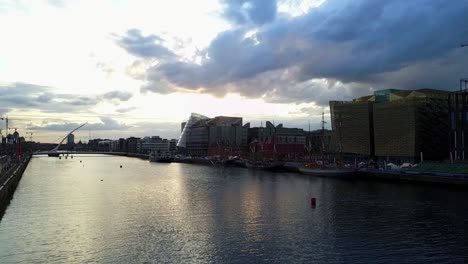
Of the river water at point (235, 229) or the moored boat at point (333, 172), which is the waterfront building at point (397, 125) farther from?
the river water at point (235, 229)

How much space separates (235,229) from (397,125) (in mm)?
71557

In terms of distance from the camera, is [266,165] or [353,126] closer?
[353,126]

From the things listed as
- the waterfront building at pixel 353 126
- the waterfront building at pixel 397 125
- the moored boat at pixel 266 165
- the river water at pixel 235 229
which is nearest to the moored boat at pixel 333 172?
the waterfront building at pixel 397 125

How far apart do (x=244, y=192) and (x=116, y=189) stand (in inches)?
647

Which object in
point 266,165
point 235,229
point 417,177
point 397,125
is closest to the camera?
point 235,229

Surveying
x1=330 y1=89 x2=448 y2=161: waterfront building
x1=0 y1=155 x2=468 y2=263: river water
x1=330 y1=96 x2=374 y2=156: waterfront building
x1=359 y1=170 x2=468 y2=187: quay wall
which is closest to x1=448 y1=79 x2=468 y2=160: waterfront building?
x1=330 y1=89 x2=448 y2=161: waterfront building

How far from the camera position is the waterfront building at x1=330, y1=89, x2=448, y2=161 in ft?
289

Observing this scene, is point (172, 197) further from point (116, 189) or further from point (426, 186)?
point (426, 186)

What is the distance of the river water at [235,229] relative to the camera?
2219 cm

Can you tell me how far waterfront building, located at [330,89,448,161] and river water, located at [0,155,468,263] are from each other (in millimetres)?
43657

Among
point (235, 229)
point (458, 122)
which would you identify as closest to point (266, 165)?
point (458, 122)

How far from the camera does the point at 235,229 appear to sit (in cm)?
2838

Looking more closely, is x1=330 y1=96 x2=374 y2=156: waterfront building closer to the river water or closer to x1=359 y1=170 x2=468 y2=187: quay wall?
x1=359 y1=170 x2=468 y2=187: quay wall

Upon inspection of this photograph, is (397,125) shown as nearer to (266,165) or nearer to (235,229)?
(266,165)
